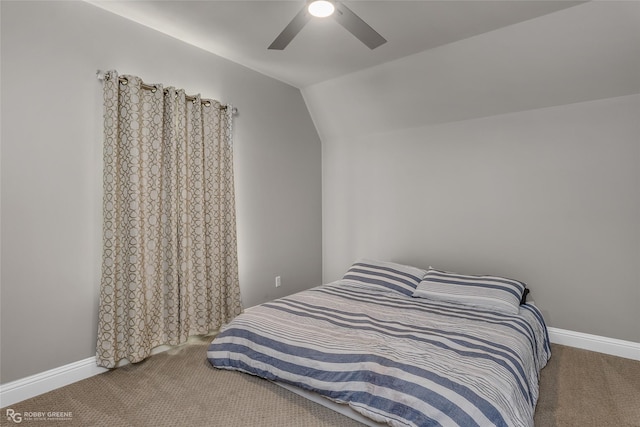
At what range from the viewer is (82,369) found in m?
2.38

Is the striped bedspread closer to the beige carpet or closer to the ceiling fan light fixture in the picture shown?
the beige carpet

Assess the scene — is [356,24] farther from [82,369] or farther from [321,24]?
[82,369]

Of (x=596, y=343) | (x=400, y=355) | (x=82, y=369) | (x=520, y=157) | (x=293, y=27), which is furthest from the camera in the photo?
(x=520, y=157)

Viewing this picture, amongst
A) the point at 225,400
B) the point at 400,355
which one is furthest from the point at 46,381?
the point at 400,355

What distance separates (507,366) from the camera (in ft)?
5.98

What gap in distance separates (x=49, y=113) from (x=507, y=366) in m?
3.10

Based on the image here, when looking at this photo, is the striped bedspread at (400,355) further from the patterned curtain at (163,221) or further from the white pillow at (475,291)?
the patterned curtain at (163,221)

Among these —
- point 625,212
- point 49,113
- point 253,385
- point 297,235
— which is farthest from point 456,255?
point 49,113

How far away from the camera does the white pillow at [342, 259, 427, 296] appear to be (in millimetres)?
3206

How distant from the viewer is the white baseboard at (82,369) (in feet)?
6.88

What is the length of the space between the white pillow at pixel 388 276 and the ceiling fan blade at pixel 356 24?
6.62 ft

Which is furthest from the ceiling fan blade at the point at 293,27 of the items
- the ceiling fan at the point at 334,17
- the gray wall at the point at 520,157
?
the gray wall at the point at 520,157

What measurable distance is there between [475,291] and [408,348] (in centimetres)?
114

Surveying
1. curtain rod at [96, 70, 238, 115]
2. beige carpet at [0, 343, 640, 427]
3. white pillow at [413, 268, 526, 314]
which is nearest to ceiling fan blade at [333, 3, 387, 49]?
curtain rod at [96, 70, 238, 115]
